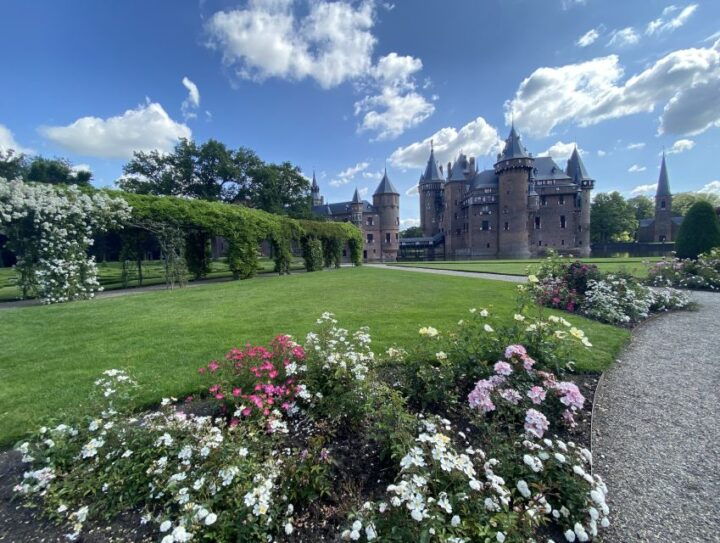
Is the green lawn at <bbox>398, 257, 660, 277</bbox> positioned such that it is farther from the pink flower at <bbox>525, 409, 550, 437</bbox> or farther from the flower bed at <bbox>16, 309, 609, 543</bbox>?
the pink flower at <bbox>525, 409, 550, 437</bbox>

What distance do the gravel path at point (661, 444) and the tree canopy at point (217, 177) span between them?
1295 inches

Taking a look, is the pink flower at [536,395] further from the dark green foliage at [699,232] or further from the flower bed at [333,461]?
the dark green foliage at [699,232]

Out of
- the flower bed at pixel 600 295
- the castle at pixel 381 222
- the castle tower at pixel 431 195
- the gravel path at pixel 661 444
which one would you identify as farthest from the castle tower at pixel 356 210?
the gravel path at pixel 661 444

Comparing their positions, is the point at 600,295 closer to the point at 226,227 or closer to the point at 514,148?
the point at 226,227

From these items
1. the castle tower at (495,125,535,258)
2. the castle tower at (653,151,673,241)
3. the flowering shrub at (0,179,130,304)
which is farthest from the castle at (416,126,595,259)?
the flowering shrub at (0,179,130,304)

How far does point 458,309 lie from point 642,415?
4.56 meters

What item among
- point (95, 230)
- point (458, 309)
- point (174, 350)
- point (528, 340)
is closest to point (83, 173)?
point (95, 230)

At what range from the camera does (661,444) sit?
2.71 m

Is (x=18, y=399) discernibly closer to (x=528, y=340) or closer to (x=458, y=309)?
(x=528, y=340)

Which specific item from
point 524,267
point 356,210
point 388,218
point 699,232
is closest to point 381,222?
point 388,218

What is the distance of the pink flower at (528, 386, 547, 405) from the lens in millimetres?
2660

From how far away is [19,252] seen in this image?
9.55m

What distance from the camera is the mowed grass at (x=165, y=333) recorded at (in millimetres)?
3670

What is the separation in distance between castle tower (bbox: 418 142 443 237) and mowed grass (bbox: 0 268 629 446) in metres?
49.5
